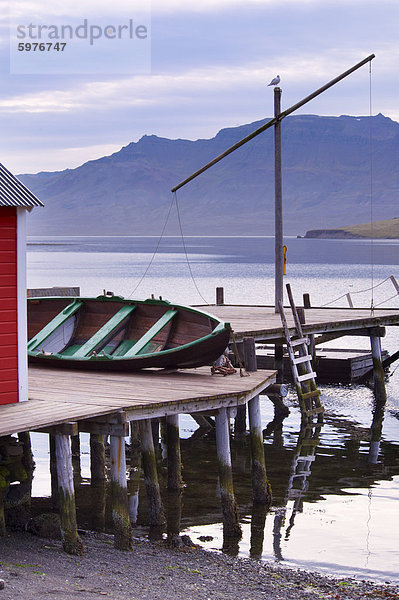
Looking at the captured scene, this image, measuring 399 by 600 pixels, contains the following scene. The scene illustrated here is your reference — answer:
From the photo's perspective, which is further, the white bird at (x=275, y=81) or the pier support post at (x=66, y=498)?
the white bird at (x=275, y=81)

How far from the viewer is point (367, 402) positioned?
2611 centimetres

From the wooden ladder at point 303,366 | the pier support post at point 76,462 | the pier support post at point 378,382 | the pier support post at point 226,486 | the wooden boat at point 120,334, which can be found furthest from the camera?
the pier support post at point 378,382

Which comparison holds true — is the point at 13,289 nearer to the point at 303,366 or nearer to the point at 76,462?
the point at 76,462

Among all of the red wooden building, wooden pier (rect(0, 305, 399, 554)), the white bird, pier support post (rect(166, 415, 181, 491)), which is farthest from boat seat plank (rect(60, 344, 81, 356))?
the white bird

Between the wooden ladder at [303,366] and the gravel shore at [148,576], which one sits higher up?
the wooden ladder at [303,366]

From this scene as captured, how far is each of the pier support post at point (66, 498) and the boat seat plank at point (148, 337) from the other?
452 cm

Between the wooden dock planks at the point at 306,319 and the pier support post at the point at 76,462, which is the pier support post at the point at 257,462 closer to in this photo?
the pier support post at the point at 76,462

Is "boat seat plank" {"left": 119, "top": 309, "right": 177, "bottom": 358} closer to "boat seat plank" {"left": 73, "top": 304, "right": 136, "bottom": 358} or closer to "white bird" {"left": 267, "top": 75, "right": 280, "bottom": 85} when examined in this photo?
"boat seat plank" {"left": 73, "top": 304, "right": 136, "bottom": 358}

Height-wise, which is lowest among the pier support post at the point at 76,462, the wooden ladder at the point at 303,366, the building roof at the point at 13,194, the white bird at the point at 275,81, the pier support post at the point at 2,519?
the pier support post at the point at 76,462

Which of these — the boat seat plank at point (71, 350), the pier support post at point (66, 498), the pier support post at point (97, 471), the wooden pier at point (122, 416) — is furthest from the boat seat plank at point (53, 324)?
the pier support post at point (66, 498)

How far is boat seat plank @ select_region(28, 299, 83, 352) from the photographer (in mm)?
17330

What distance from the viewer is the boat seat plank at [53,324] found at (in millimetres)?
17330

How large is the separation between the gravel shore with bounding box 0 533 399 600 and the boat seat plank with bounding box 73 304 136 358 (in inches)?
188

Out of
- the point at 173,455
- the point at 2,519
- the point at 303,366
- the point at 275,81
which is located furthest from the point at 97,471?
the point at 275,81
